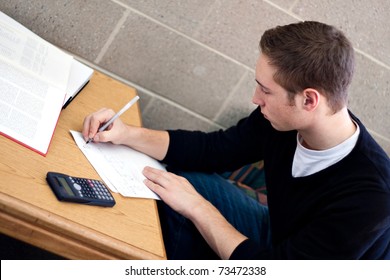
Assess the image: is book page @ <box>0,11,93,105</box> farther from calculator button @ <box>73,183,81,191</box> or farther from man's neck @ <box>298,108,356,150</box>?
man's neck @ <box>298,108,356,150</box>

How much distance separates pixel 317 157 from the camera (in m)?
1.43

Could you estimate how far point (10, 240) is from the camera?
1738mm

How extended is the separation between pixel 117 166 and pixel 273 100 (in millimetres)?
455

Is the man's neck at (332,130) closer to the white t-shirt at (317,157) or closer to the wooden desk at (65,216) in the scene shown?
the white t-shirt at (317,157)

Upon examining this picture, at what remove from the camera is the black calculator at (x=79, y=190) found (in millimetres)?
1061

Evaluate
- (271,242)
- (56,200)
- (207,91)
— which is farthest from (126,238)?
(207,91)

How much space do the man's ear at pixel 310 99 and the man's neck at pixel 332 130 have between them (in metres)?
0.05

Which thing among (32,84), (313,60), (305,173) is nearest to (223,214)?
(305,173)

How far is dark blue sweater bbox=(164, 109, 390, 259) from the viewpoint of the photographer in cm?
124

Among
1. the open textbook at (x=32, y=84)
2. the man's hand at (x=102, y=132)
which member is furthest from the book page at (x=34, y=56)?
the man's hand at (x=102, y=132)

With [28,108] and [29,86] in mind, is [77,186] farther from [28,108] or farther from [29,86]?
[29,86]

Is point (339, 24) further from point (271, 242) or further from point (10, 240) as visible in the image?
point (10, 240)

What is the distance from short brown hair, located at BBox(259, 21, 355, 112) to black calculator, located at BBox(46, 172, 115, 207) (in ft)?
1.79

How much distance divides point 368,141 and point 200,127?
0.80 m
